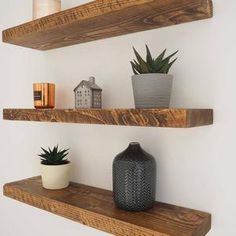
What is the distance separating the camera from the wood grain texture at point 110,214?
1.81 ft

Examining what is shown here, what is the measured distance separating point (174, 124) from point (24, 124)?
2.46 feet

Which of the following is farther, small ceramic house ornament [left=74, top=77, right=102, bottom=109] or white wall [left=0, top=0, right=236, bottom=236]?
small ceramic house ornament [left=74, top=77, right=102, bottom=109]

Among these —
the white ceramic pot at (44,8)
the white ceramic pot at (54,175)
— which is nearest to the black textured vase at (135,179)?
the white ceramic pot at (54,175)

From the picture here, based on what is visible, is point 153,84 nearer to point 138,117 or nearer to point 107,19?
point 138,117

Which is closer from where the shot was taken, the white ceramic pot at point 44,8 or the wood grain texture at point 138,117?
the wood grain texture at point 138,117

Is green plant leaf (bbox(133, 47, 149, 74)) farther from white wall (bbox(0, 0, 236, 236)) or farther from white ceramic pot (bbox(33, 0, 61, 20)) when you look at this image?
A: white ceramic pot (bbox(33, 0, 61, 20))

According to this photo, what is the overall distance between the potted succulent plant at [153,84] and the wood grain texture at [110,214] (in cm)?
26

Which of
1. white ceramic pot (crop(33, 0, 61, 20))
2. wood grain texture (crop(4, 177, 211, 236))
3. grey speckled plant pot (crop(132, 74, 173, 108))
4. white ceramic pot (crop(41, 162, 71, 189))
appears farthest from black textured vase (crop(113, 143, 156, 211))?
white ceramic pot (crop(33, 0, 61, 20))

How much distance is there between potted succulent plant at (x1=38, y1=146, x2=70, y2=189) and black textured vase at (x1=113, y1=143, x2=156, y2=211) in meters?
0.23

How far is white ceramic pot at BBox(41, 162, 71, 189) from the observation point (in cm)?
80

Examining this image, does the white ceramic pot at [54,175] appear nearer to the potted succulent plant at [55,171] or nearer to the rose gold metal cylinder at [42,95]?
the potted succulent plant at [55,171]

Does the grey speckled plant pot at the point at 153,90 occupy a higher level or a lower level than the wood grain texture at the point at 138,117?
higher

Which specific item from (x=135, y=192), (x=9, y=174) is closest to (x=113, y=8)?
(x=135, y=192)

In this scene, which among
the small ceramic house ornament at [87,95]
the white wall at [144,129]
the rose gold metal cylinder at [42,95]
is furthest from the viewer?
the rose gold metal cylinder at [42,95]
